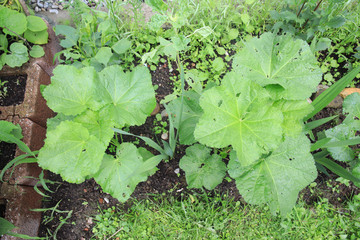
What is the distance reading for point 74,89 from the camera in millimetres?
1857

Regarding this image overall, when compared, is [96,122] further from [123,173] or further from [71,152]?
[123,173]

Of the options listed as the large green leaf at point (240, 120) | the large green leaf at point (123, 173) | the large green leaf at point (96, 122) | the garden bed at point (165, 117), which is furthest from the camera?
the large green leaf at point (123, 173)

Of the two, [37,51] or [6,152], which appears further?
[37,51]

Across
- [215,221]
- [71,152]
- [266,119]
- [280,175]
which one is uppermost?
[266,119]

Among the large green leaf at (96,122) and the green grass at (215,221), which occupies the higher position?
the large green leaf at (96,122)

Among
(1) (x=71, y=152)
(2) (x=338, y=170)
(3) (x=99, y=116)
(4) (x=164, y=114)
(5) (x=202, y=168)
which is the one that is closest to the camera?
(1) (x=71, y=152)

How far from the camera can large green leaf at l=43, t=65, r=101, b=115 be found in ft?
5.93

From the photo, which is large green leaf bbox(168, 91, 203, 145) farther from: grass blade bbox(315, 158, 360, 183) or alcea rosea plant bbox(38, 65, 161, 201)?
grass blade bbox(315, 158, 360, 183)

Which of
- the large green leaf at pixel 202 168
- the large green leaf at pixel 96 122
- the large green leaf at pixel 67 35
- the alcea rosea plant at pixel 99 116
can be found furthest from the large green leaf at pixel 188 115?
the large green leaf at pixel 67 35

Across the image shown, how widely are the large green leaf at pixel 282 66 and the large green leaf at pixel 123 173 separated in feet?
3.08

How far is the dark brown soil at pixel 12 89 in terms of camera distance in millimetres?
2373

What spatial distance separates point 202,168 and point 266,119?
27.7 inches

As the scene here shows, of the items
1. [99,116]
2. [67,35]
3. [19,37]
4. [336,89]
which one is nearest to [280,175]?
[336,89]

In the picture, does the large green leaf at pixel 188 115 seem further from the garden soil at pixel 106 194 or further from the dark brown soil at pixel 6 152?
the dark brown soil at pixel 6 152
